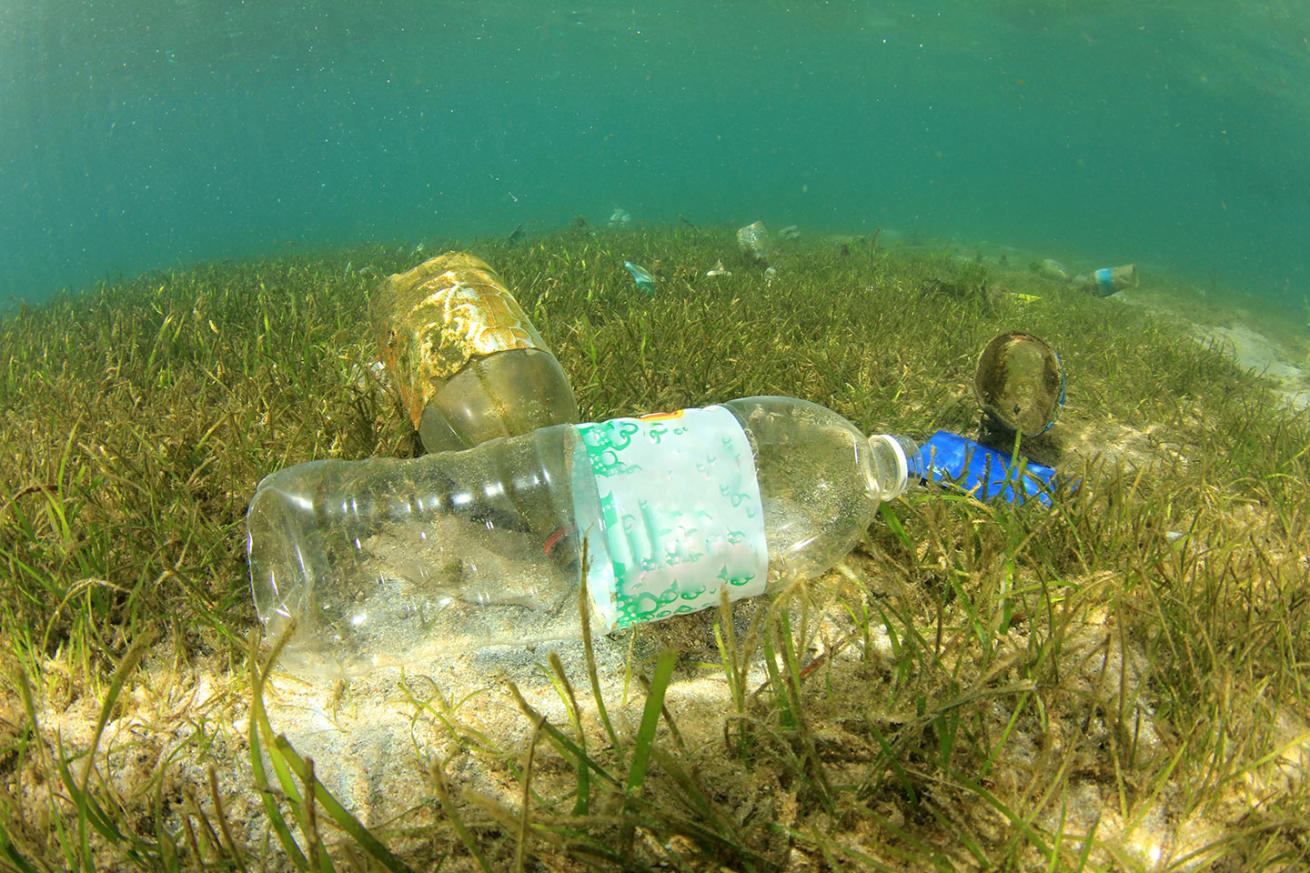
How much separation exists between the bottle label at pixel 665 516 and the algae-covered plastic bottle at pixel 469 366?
585mm

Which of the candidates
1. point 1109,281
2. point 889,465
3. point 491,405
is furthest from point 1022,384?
point 1109,281

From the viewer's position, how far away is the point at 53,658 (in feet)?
5.17

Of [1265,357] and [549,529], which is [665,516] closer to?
[549,529]

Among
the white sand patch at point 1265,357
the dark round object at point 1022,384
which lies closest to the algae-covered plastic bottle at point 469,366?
the dark round object at point 1022,384

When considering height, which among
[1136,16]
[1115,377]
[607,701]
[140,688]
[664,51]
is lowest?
[1115,377]

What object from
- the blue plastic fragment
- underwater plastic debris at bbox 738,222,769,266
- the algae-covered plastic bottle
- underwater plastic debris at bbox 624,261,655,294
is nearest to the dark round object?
the blue plastic fragment

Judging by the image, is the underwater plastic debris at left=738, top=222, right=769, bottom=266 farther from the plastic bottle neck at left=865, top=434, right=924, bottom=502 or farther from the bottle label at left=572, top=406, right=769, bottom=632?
the bottle label at left=572, top=406, right=769, bottom=632

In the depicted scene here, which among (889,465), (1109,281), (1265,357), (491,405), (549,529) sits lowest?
(1265,357)

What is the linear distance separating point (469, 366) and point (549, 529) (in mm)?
736

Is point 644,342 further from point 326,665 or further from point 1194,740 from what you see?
point 1194,740

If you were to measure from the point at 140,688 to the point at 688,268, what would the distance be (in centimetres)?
607

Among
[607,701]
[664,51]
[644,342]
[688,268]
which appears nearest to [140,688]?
[607,701]

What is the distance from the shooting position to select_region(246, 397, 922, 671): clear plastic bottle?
1.66m

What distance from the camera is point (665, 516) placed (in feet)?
5.51
